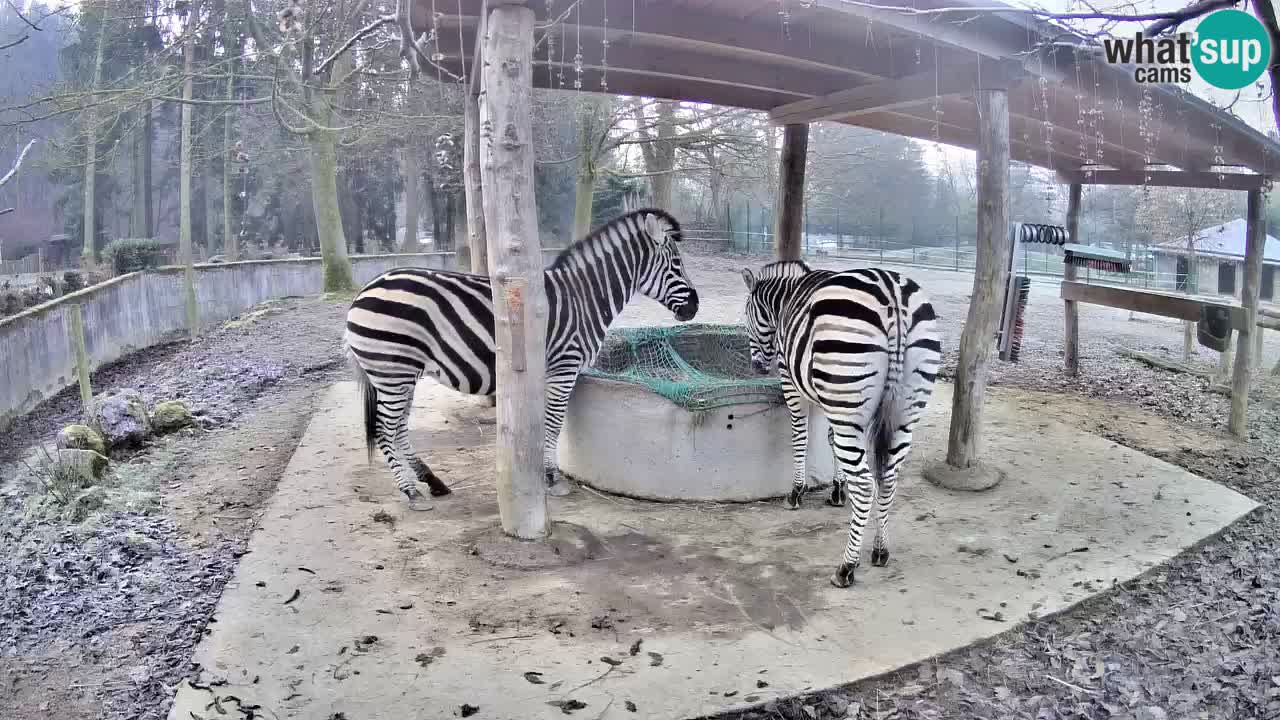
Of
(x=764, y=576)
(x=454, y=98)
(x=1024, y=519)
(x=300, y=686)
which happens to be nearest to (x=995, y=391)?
(x=1024, y=519)

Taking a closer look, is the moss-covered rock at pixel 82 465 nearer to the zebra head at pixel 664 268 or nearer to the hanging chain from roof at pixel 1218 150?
the zebra head at pixel 664 268

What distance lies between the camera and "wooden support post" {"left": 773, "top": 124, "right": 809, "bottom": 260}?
779cm

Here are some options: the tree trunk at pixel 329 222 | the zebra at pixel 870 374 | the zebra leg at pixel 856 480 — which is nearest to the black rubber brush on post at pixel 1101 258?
the zebra at pixel 870 374

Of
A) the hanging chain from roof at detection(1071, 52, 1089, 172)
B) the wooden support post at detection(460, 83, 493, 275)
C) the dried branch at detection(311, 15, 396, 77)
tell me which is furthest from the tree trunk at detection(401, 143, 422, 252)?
the hanging chain from roof at detection(1071, 52, 1089, 172)

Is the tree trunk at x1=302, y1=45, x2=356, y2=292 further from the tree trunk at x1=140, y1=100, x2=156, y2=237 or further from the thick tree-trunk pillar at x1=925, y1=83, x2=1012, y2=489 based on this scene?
the thick tree-trunk pillar at x1=925, y1=83, x2=1012, y2=489

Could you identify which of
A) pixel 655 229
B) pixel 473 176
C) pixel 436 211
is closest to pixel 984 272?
pixel 655 229

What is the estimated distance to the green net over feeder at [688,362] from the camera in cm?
548

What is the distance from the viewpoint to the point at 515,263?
4.39m

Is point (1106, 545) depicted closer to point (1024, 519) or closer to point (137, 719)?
point (1024, 519)

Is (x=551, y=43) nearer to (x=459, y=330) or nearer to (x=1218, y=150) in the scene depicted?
(x=459, y=330)

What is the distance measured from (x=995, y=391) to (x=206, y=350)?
414 inches

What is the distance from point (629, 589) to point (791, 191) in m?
4.91

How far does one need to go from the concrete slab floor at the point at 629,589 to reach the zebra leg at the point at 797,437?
14 cm

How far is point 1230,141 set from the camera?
22.1 ft
